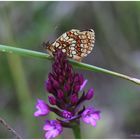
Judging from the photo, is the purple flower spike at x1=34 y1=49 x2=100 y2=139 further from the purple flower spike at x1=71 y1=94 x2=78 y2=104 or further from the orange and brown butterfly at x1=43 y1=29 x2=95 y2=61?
the orange and brown butterfly at x1=43 y1=29 x2=95 y2=61

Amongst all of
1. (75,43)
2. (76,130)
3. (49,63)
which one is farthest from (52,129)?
(49,63)

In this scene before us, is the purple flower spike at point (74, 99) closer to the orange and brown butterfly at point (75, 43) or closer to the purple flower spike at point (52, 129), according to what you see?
the purple flower spike at point (52, 129)

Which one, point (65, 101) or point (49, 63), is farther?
point (49, 63)

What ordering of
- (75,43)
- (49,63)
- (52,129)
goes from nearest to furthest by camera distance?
(52,129) → (75,43) → (49,63)

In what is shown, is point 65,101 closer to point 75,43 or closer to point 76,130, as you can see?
point 76,130

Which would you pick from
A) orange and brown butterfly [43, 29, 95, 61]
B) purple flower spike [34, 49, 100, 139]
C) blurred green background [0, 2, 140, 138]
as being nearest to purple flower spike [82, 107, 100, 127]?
purple flower spike [34, 49, 100, 139]

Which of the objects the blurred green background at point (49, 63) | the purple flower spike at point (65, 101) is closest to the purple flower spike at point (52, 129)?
the purple flower spike at point (65, 101)
